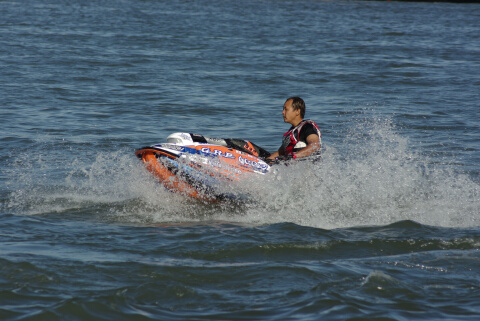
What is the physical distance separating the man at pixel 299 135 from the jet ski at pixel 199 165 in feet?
1.25

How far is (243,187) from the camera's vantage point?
24.4 feet

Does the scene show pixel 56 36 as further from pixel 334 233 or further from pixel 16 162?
pixel 334 233

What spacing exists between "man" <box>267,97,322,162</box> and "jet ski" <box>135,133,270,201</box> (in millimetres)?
381

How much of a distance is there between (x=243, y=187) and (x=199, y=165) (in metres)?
0.60

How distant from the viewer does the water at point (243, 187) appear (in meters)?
5.00

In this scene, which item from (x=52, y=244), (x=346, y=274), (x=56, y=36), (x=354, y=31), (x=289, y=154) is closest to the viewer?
(x=346, y=274)

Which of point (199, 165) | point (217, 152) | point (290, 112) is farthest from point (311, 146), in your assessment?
point (199, 165)

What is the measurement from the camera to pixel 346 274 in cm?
541

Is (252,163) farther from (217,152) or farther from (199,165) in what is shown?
(199,165)

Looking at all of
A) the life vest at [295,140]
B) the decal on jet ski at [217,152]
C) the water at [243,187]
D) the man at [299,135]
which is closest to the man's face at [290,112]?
the man at [299,135]

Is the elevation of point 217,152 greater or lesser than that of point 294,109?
lesser

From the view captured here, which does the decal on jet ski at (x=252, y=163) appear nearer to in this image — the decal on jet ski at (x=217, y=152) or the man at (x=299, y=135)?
the decal on jet ski at (x=217, y=152)


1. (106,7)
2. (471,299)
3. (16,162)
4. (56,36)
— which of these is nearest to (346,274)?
(471,299)

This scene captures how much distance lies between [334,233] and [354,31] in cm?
2508
